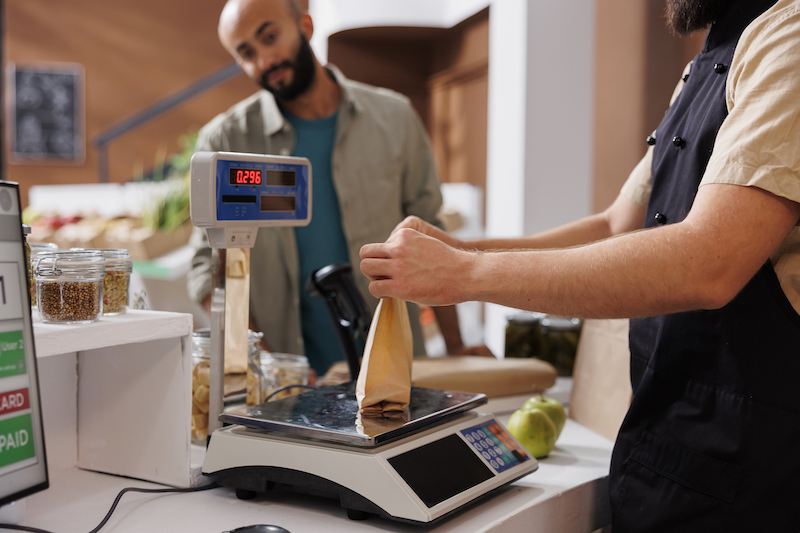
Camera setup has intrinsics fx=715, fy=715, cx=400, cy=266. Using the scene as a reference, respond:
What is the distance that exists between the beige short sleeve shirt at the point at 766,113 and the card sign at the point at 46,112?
717 cm

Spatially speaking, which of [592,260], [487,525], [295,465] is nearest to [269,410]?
[295,465]

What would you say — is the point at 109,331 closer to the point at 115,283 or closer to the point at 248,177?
the point at 115,283

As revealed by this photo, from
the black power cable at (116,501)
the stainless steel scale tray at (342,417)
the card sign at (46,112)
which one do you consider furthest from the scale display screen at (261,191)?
the card sign at (46,112)

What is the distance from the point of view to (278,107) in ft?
6.89

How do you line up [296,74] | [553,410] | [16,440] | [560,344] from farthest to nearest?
[296,74] → [560,344] → [553,410] → [16,440]

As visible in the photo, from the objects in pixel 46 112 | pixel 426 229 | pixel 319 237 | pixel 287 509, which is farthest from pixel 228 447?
pixel 46 112

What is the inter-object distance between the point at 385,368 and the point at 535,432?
1.06 ft

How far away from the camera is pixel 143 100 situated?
7.04 metres

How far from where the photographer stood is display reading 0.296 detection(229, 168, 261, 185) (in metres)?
0.94

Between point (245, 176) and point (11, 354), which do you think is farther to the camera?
point (245, 176)

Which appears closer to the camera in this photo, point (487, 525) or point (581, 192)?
point (487, 525)

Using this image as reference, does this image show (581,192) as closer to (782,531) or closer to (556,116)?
(556,116)

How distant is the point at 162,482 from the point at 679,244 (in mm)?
743

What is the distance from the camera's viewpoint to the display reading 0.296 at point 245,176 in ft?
3.09
